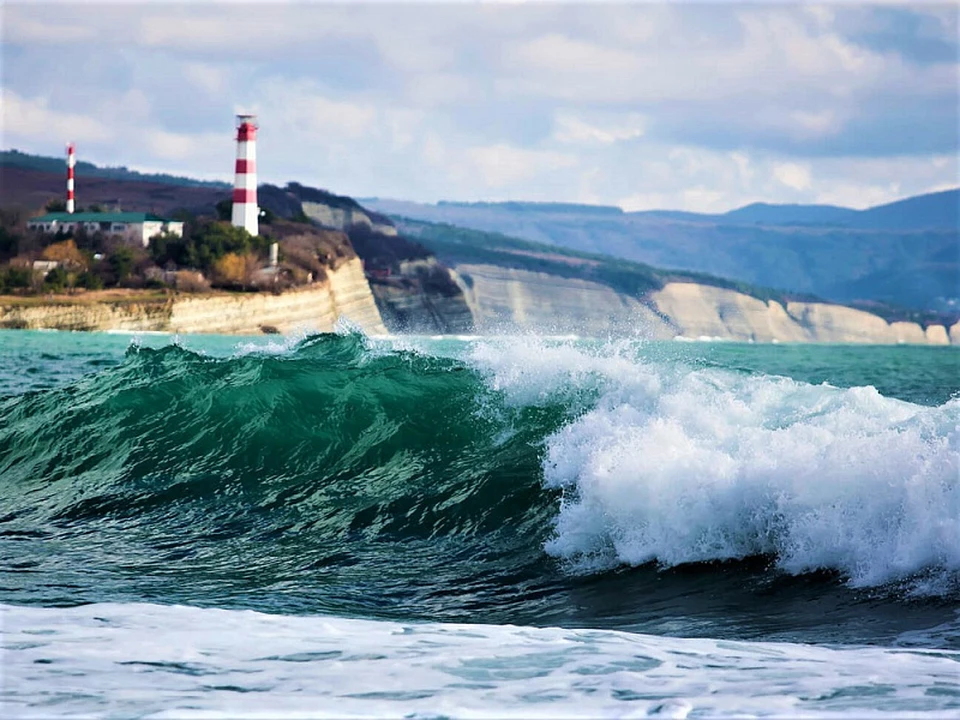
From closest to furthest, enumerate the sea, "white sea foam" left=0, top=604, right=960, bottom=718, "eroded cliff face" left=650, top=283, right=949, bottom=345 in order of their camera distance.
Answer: "white sea foam" left=0, top=604, right=960, bottom=718, the sea, "eroded cliff face" left=650, top=283, right=949, bottom=345

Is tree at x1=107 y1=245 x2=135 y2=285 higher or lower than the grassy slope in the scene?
lower

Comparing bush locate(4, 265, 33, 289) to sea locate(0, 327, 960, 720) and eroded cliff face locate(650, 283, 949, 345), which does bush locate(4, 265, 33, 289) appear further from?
eroded cliff face locate(650, 283, 949, 345)

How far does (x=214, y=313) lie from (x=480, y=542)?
54127 mm

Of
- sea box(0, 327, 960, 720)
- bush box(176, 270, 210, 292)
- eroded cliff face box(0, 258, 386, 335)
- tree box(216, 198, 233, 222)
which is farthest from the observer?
tree box(216, 198, 233, 222)

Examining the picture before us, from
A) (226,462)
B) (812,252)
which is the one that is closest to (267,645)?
(226,462)

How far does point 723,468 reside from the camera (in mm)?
7934

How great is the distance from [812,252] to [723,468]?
7660 inches

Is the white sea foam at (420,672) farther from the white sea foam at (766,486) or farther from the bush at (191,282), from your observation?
the bush at (191,282)

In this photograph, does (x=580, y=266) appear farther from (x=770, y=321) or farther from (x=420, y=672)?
(x=420, y=672)

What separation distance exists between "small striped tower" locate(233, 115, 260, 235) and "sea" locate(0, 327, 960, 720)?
1809 inches

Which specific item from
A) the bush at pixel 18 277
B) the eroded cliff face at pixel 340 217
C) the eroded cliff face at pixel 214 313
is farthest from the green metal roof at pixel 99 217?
the eroded cliff face at pixel 340 217

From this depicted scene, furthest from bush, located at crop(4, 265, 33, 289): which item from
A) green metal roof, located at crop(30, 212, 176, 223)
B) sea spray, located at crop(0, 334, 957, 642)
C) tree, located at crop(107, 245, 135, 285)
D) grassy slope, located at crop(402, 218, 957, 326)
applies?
grassy slope, located at crop(402, 218, 957, 326)

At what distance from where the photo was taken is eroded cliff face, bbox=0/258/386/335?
5506 centimetres

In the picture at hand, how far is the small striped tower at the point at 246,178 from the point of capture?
190ft
